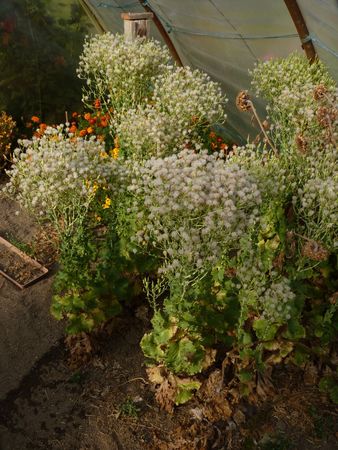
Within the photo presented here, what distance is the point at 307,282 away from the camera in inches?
194

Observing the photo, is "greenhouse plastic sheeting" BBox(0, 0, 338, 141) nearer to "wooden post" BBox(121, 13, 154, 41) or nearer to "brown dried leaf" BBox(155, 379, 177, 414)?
"wooden post" BBox(121, 13, 154, 41)

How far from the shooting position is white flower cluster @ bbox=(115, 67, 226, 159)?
475cm

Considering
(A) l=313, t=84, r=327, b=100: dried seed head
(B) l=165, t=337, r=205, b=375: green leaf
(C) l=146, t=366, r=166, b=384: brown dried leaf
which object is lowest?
(C) l=146, t=366, r=166, b=384: brown dried leaf

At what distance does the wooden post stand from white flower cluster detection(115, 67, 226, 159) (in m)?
0.72

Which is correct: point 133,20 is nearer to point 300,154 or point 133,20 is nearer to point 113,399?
point 300,154

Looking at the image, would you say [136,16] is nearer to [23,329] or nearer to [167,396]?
[23,329]

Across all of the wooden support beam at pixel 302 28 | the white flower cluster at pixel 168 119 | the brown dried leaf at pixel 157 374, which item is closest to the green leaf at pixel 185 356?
the brown dried leaf at pixel 157 374

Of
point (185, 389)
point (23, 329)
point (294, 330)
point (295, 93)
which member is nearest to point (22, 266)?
point (23, 329)

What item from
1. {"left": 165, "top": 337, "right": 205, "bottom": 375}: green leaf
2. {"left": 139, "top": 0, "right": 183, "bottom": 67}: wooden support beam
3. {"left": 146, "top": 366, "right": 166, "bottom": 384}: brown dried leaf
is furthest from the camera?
{"left": 139, "top": 0, "right": 183, "bottom": 67}: wooden support beam

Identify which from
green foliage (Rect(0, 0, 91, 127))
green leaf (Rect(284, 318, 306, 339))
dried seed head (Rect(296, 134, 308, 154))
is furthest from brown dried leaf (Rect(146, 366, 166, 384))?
green foliage (Rect(0, 0, 91, 127))

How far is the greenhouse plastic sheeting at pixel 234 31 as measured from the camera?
5609 mm

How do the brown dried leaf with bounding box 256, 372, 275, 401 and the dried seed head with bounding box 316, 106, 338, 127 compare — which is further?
the brown dried leaf with bounding box 256, 372, 275, 401

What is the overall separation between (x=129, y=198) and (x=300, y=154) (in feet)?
4.64

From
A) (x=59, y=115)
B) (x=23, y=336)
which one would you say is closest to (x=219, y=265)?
(x=23, y=336)
